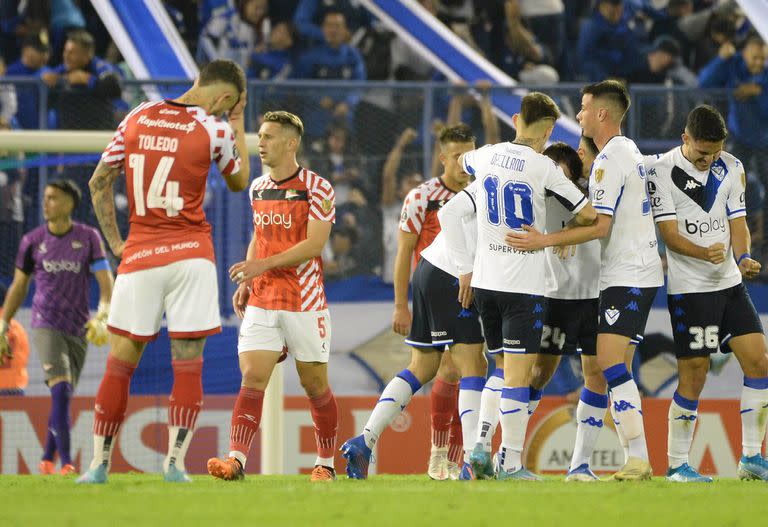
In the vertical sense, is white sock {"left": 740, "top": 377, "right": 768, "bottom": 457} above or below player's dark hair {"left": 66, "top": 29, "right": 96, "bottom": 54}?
below

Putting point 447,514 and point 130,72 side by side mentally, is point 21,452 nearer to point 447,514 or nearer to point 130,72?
point 130,72

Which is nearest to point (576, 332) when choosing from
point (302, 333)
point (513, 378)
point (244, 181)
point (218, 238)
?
point (513, 378)

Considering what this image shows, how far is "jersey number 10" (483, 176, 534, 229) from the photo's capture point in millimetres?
6789

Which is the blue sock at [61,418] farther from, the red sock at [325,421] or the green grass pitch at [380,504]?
the red sock at [325,421]

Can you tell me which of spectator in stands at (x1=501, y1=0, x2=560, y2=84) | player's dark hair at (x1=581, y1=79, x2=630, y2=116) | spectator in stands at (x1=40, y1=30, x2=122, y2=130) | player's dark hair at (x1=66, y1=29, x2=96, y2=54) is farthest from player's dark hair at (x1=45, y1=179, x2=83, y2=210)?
spectator in stands at (x1=501, y1=0, x2=560, y2=84)

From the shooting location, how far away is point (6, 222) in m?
10.6

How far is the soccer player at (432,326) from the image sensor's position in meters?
7.58

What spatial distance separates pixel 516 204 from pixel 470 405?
4.57 feet

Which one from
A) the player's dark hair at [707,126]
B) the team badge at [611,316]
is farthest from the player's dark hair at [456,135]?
the team badge at [611,316]

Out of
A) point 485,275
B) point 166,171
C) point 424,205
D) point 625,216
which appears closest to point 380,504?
point 485,275

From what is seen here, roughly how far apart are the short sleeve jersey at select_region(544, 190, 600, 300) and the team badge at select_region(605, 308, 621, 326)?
390 mm

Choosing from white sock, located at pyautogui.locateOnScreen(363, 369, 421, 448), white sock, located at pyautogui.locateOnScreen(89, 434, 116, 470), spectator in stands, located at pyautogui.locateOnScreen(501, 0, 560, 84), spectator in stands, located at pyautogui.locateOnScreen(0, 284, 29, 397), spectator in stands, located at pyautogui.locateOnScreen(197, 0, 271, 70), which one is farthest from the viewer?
spectator in stands, located at pyautogui.locateOnScreen(197, 0, 271, 70)

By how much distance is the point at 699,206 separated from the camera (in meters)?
7.19

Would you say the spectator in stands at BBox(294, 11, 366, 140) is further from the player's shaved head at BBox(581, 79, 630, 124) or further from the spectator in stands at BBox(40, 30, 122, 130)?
the player's shaved head at BBox(581, 79, 630, 124)
